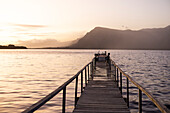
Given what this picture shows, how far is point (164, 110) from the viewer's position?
2.52m

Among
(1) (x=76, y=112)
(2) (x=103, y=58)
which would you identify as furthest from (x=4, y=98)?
(2) (x=103, y=58)

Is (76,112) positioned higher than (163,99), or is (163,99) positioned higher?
(76,112)

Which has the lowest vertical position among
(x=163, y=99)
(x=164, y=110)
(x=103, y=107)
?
(x=163, y=99)

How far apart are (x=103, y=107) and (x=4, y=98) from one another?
7.52 m

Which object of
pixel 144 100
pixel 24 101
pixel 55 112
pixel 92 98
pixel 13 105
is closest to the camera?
pixel 92 98

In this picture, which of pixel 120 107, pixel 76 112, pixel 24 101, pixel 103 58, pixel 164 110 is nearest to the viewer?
pixel 164 110

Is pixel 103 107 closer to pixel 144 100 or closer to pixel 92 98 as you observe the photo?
pixel 92 98

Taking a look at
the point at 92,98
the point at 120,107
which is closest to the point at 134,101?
the point at 92,98

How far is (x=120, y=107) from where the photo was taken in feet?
18.7

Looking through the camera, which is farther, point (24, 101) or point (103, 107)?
point (24, 101)

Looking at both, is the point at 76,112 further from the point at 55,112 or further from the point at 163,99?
the point at 163,99

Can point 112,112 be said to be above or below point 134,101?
above

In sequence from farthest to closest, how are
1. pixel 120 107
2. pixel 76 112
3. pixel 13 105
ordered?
1. pixel 13 105
2. pixel 120 107
3. pixel 76 112

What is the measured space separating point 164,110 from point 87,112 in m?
3.04
